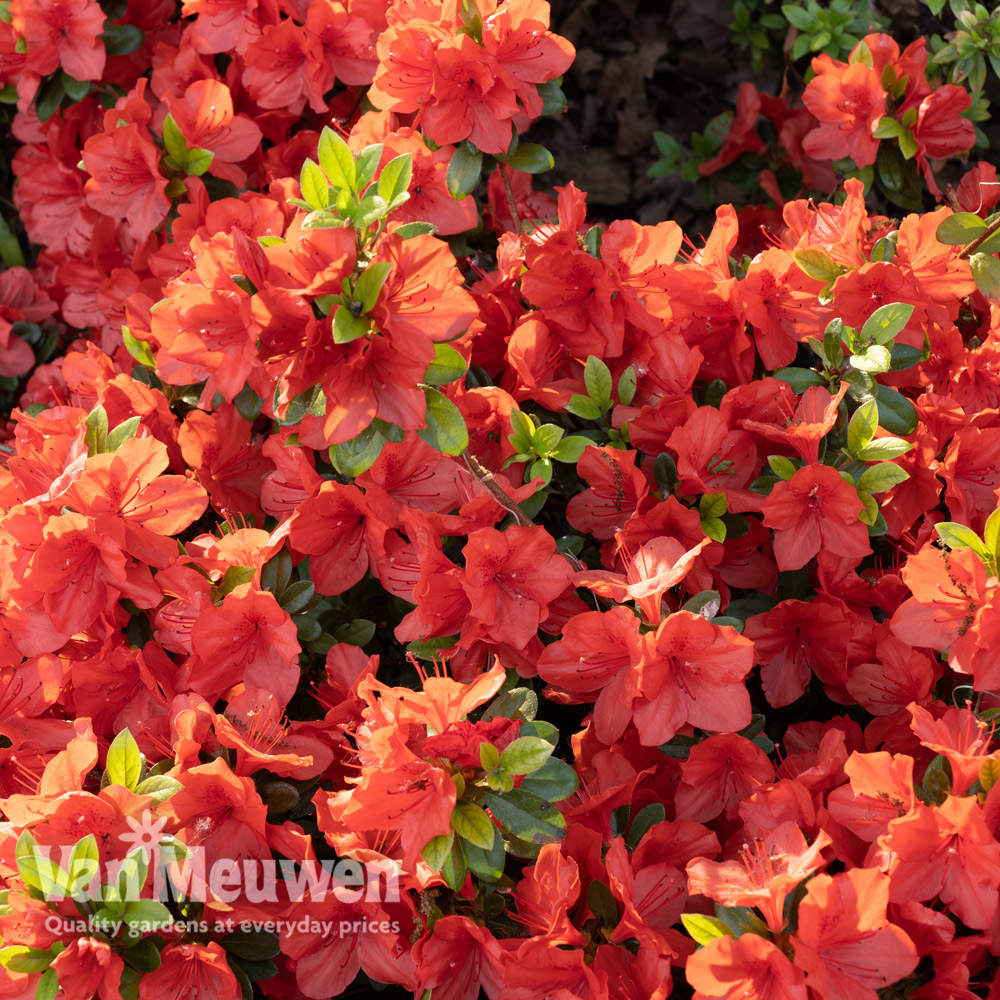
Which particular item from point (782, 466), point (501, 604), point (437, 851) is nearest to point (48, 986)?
point (437, 851)

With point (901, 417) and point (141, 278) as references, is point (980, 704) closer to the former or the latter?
point (901, 417)

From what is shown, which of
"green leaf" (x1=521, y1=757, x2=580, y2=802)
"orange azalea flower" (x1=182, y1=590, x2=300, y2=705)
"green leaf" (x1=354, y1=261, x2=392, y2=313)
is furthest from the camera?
"orange azalea flower" (x1=182, y1=590, x2=300, y2=705)

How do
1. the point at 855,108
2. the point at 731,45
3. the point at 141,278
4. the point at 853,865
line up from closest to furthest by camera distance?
the point at 853,865 < the point at 855,108 < the point at 141,278 < the point at 731,45

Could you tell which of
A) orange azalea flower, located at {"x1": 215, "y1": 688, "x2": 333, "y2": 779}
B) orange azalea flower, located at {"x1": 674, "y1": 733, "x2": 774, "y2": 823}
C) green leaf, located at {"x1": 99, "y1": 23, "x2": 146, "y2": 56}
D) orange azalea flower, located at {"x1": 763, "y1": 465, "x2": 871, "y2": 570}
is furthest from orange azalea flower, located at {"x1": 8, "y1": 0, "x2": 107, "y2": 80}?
orange azalea flower, located at {"x1": 674, "y1": 733, "x2": 774, "y2": 823}

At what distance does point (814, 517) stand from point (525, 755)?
0.56m

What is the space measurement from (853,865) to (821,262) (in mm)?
890

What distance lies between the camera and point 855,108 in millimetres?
1997

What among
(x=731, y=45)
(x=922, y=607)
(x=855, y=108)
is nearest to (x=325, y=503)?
(x=922, y=607)

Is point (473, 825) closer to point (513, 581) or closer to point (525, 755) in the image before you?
point (525, 755)

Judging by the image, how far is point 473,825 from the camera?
1.14m

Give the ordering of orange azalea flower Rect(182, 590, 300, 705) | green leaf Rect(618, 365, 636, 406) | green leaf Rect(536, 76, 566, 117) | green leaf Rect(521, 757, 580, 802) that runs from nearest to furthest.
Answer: green leaf Rect(521, 757, 580, 802) < orange azalea flower Rect(182, 590, 300, 705) < green leaf Rect(618, 365, 636, 406) < green leaf Rect(536, 76, 566, 117)

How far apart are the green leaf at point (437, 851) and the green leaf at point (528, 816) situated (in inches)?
3.4

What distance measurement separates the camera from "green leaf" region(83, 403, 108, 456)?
1.45 m

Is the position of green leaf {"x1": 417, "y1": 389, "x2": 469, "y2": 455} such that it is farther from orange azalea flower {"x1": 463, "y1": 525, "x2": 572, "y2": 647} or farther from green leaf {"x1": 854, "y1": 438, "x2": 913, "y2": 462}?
Result: green leaf {"x1": 854, "y1": 438, "x2": 913, "y2": 462}
